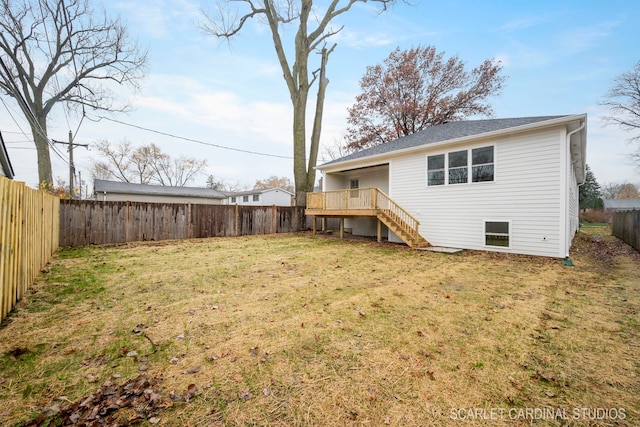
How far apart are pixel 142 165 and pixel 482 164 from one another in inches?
1676

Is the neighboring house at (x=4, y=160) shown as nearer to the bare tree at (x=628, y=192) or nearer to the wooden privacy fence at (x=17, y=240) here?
the wooden privacy fence at (x=17, y=240)

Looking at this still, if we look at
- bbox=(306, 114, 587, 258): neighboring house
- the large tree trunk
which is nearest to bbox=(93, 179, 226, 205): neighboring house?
the large tree trunk

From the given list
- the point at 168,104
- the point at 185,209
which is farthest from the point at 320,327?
the point at 168,104

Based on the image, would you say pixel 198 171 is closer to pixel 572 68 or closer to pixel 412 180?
pixel 412 180

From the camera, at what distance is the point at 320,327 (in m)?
3.07

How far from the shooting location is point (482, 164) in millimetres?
8875

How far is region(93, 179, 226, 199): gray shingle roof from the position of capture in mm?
24170

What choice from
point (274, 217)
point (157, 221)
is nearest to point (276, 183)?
point (274, 217)

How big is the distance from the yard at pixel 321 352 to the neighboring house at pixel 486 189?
3.10 metres

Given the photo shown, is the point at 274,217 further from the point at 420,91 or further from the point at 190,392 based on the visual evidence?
the point at 420,91

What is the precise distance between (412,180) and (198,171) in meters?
40.6

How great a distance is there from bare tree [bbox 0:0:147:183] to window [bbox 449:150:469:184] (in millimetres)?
19825

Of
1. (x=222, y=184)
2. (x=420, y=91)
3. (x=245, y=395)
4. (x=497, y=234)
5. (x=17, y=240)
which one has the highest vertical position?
(x=420, y=91)

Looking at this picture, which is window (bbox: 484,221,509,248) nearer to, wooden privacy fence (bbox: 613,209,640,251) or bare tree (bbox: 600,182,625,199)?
wooden privacy fence (bbox: 613,209,640,251)
